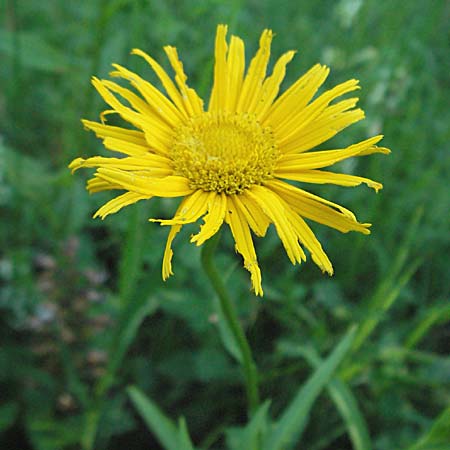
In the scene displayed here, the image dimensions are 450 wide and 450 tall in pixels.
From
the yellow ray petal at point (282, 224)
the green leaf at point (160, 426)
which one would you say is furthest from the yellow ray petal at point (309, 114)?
the green leaf at point (160, 426)

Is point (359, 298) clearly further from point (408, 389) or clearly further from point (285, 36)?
point (285, 36)

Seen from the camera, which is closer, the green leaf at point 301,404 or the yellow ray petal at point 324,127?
the yellow ray petal at point 324,127

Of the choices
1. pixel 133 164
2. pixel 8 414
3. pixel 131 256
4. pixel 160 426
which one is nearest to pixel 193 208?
pixel 133 164

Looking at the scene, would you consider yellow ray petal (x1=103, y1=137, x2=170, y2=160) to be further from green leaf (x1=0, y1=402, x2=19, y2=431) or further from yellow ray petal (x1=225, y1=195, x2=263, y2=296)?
green leaf (x1=0, y1=402, x2=19, y2=431)

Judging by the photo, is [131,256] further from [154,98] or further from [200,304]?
[154,98]

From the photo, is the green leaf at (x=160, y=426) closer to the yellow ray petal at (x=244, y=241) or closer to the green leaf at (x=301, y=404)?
the green leaf at (x=301, y=404)
